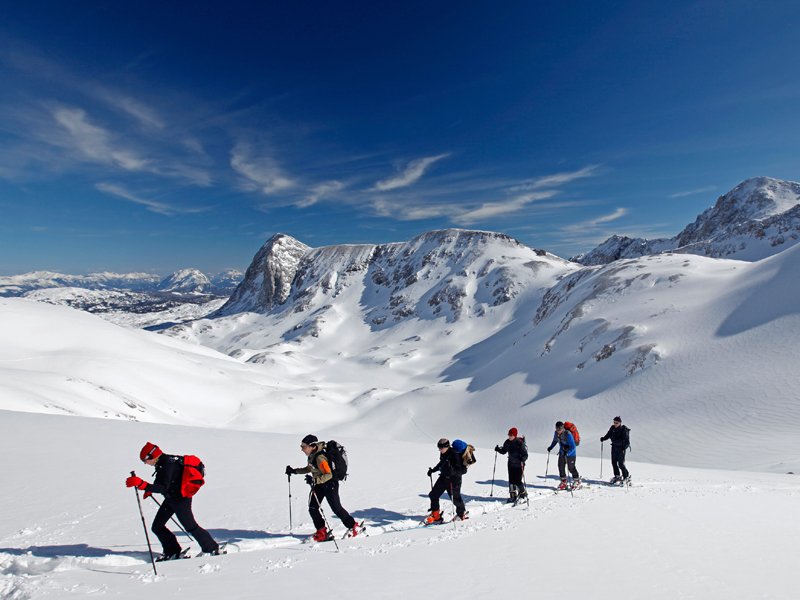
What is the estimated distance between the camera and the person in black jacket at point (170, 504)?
307 inches

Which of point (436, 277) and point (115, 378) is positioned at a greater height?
point (436, 277)

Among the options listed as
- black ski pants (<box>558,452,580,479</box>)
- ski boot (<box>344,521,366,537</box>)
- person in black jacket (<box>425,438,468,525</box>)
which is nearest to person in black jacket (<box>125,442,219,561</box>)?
ski boot (<box>344,521,366,537</box>)

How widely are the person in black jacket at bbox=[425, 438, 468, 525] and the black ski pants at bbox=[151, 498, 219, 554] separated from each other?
504 cm

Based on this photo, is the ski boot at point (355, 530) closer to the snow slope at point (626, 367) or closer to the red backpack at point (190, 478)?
the red backpack at point (190, 478)

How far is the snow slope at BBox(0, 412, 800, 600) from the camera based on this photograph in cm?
596

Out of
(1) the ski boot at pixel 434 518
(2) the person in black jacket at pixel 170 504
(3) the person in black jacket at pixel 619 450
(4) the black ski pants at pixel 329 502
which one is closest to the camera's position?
(2) the person in black jacket at pixel 170 504

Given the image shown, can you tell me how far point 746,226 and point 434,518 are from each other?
144081 mm

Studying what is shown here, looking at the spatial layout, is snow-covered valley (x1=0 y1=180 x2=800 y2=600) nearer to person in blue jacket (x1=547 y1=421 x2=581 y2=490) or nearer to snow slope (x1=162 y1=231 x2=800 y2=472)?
snow slope (x1=162 y1=231 x2=800 y2=472)

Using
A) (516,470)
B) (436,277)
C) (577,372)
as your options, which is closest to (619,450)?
(516,470)

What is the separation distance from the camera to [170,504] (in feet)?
26.0

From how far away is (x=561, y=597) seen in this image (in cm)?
543

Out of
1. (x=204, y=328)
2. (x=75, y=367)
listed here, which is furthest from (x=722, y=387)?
(x=204, y=328)

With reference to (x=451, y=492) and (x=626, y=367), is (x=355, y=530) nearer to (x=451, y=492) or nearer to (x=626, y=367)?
(x=451, y=492)

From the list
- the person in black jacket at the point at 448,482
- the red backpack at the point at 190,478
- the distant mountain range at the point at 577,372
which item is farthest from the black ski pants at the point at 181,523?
the distant mountain range at the point at 577,372
